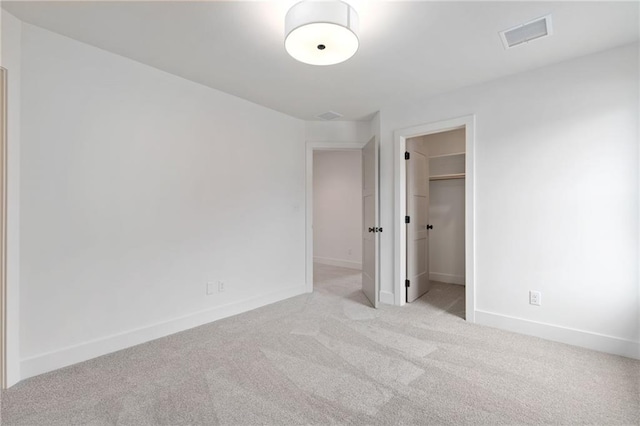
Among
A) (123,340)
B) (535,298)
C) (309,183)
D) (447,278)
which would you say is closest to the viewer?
(123,340)

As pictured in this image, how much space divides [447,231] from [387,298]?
1829mm

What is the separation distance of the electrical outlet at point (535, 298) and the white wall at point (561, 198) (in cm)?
4

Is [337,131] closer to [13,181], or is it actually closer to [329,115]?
[329,115]

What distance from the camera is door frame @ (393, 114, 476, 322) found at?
3270mm

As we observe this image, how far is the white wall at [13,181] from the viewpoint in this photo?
2.08 metres

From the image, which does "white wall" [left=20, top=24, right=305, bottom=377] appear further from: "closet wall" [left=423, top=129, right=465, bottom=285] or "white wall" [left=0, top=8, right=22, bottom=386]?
"closet wall" [left=423, top=129, right=465, bottom=285]

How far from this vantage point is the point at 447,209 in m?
5.02

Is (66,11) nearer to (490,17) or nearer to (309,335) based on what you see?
(490,17)

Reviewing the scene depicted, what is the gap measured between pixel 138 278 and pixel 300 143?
270 cm

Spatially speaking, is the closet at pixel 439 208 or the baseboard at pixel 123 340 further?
the closet at pixel 439 208

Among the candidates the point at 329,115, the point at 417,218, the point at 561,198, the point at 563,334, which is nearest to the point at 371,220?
the point at 417,218

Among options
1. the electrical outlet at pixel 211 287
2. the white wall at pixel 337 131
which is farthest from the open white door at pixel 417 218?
the electrical outlet at pixel 211 287

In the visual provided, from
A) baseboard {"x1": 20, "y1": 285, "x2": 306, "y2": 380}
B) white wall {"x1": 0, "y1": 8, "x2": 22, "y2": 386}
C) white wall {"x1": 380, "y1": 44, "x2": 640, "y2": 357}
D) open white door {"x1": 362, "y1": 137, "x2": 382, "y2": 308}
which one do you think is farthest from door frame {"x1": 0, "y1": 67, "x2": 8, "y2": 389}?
white wall {"x1": 380, "y1": 44, "x2": 640, "y2": 357}

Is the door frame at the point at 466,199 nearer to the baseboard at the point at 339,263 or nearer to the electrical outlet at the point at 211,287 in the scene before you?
the electrical outlet at the point at 211,287
